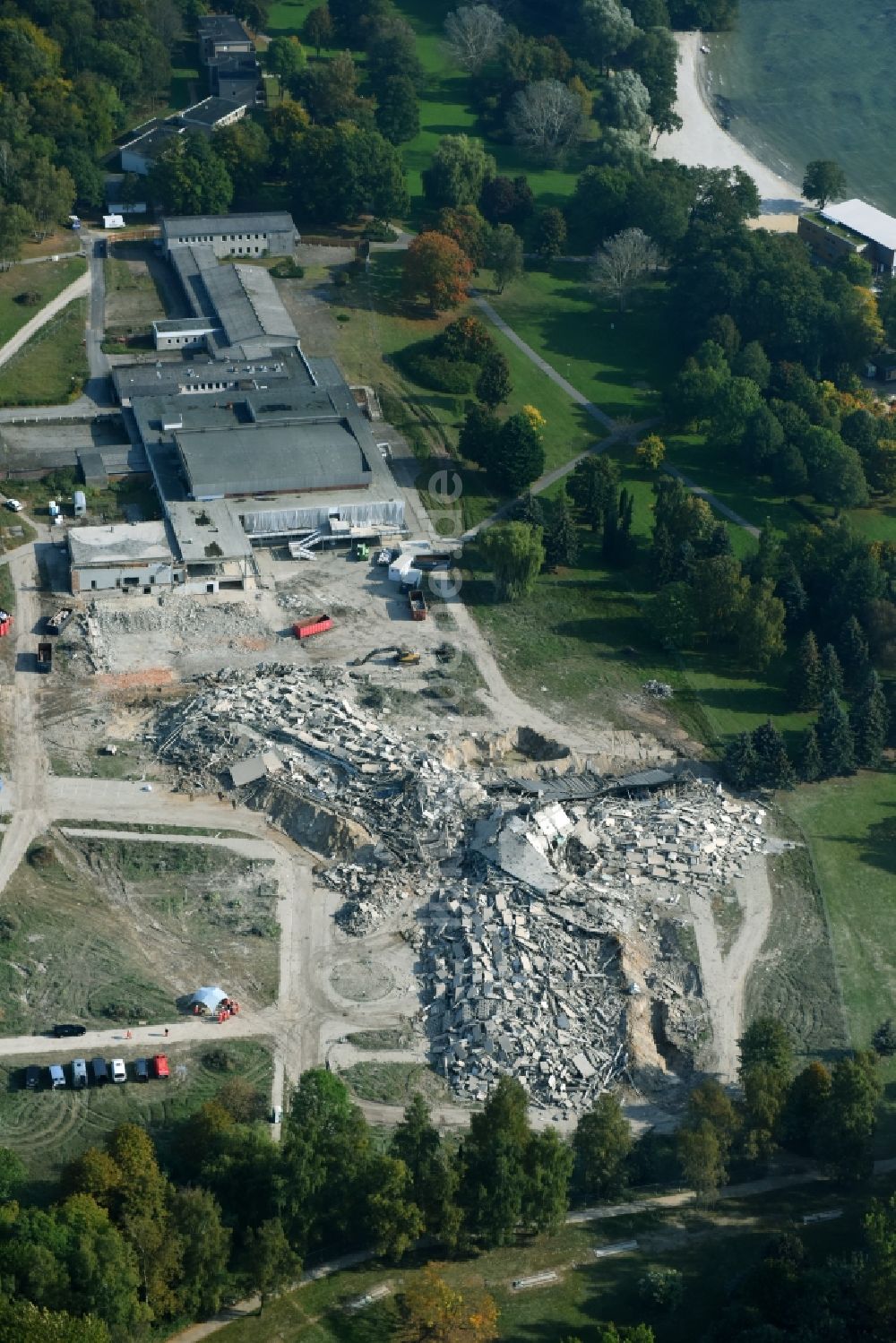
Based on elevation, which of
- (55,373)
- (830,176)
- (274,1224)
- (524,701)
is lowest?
(274,1224)

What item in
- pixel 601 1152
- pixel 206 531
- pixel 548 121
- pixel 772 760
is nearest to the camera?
pixel 601 1152

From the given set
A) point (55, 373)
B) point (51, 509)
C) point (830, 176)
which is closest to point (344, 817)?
point (51, 509)

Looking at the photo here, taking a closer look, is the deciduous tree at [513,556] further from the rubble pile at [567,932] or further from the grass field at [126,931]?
the grass field at [126,931]

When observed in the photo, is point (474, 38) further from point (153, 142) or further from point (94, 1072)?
point (94, 1072)

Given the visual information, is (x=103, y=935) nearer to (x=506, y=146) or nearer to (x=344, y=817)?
(x=344, y=817)

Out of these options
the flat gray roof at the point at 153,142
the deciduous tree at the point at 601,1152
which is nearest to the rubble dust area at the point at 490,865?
the deciduous tree at the point at 601,1152

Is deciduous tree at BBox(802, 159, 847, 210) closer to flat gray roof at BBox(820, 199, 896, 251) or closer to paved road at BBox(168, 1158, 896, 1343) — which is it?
flat gray roof at BBox(820, 199, 896, 251)

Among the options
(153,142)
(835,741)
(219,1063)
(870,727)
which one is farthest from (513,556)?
(153,142)
